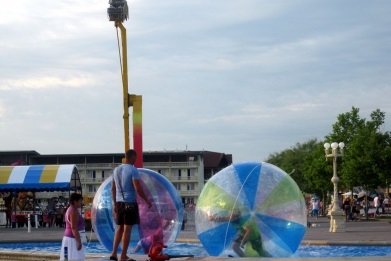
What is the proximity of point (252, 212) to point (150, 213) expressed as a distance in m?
2.18

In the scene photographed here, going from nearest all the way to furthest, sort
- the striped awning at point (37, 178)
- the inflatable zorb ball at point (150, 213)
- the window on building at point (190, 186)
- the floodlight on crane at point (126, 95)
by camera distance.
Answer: the inflatable zorb ball at point (150, 213), the floodlight on crane at point (126, 95), the striped awning at point (37, 178), the window on building at point (190, 186)

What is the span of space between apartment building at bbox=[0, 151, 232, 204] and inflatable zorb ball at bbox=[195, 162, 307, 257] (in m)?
109

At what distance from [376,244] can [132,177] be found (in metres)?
11.0

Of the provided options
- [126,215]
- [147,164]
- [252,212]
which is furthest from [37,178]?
[147,164]

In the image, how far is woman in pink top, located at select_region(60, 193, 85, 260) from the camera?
1293cm

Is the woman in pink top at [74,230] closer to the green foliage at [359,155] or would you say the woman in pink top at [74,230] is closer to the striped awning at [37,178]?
the striped awning at [37,178]

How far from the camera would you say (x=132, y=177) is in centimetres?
1269

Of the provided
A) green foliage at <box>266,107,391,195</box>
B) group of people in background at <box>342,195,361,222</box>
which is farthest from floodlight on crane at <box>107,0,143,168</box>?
green foliage at <box>266,107,391,195</box>

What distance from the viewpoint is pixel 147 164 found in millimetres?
127312

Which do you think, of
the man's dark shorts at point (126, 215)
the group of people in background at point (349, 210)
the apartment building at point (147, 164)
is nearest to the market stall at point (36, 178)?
the group of people in background at point (349, 210)

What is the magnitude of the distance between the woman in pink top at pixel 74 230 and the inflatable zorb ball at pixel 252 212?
110 inches

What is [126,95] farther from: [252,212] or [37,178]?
[37,178]

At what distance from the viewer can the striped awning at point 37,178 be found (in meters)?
40.7

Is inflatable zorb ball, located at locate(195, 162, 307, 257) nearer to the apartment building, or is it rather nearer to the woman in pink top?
the woman in pink top
